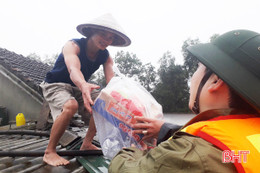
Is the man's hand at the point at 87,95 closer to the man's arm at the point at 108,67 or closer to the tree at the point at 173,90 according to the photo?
the man's arm at the point at 108,67

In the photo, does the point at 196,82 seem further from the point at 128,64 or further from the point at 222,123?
the point at 128,64

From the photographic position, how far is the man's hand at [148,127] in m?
1.36

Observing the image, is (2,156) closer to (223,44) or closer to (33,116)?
(223,44)

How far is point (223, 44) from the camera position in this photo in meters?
0.94

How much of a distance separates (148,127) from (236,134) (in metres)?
0.73

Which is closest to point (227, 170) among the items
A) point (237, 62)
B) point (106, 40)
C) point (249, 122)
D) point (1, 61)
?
point (249, 122)

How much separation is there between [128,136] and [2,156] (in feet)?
5.16

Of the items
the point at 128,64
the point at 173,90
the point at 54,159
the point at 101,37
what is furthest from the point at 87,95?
the point at 128,64

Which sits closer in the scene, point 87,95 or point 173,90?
point 87,95

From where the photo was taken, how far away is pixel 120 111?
1.60m

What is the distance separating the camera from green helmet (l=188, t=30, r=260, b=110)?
777mm

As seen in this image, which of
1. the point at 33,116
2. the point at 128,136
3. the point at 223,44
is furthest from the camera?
the point at 33,116

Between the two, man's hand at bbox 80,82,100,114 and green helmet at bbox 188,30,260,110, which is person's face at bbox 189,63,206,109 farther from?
man's hand at bbox 80,82,100,114

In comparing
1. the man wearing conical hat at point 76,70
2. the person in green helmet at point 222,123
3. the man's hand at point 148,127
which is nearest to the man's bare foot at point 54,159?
the man wearing conical hat at point 76,70
